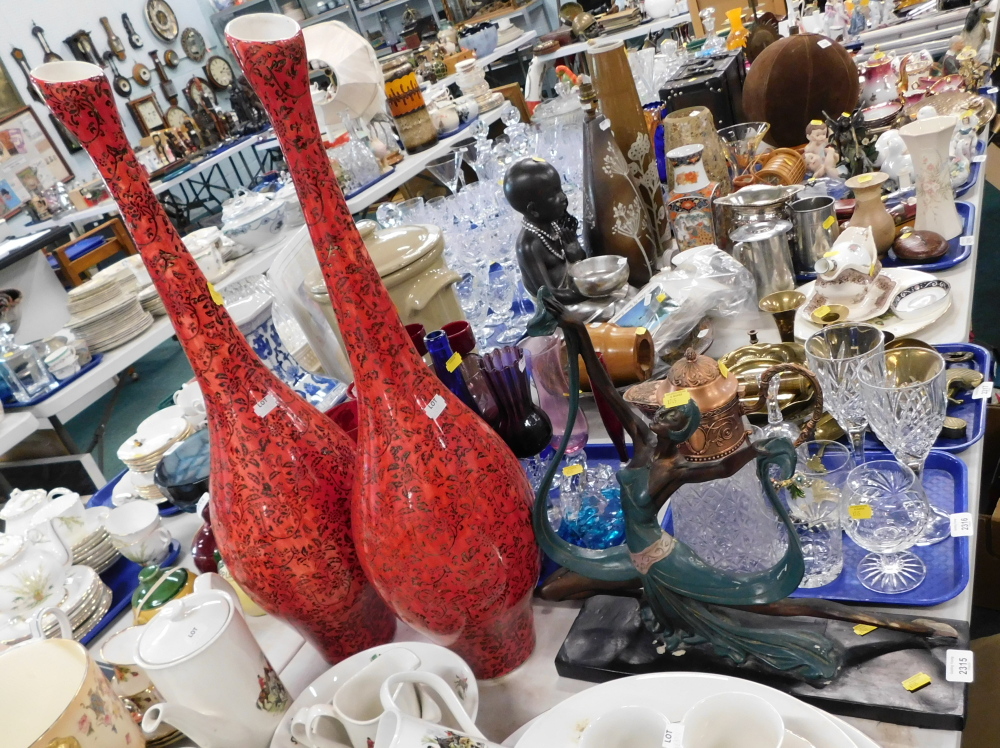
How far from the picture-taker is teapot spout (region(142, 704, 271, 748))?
1.87 ft

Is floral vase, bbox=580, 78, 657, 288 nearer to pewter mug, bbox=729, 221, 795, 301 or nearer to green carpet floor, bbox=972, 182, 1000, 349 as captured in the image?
pewter mug, bbox=729, 221, 795, 301

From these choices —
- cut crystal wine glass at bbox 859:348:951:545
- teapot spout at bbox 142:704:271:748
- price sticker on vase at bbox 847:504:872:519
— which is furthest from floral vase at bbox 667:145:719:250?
teapot spout at bbox 142:704:271:748

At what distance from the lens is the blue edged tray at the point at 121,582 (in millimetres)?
974

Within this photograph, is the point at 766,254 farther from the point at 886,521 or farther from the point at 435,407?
the point at 435,407

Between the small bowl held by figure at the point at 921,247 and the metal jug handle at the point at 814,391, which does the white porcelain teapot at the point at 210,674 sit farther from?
the small bowl held by figure at the point at 921,247

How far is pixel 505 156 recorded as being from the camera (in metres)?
1.71

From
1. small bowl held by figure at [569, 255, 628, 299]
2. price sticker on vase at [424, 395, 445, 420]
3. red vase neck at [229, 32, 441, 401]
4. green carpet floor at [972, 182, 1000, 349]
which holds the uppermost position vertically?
red vase neck at [229, 32, 441, 401]

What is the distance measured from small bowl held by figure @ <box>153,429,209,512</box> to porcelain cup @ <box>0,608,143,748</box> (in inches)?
15.0

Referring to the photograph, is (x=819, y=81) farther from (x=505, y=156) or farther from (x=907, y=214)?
(x=505, y=156)

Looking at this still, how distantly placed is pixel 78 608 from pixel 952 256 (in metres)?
1.35

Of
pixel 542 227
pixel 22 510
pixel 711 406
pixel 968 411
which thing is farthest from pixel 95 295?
pixel 968 411

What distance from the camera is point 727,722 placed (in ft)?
1.65

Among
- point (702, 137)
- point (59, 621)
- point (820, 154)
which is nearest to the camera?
point (59, 621)

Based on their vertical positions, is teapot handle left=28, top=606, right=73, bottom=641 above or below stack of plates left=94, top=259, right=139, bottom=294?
below
